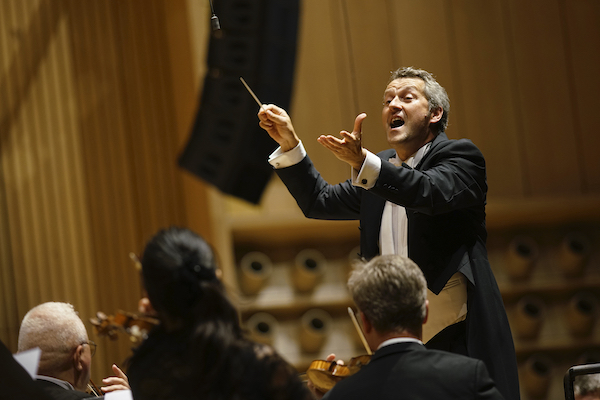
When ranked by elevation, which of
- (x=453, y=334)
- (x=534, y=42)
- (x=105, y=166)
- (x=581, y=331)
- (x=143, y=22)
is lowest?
(x=581, y=331)

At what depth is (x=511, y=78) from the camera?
4367 millimetres

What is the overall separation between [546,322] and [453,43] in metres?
1.82

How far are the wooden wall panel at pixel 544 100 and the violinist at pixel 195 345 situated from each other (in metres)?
3.46

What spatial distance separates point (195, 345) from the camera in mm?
1276

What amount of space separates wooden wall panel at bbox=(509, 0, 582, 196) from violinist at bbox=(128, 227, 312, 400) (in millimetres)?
3457

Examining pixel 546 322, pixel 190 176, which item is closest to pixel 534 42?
pixel 546 322

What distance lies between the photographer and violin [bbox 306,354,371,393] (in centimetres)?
201

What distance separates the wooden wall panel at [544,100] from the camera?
14.4ft

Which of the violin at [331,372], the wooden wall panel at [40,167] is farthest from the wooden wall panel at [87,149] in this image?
the violin at [331,372]

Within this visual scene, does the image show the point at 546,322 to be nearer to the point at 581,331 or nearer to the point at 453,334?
the point at 581,331

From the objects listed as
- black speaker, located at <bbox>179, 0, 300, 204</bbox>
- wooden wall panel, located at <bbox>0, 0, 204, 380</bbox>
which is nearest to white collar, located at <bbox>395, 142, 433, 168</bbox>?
black speaker, located at <bbox>179, 0, 300, 204</bbox>

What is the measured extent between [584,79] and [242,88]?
2.18m

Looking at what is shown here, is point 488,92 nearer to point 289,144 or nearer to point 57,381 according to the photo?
point 289,144

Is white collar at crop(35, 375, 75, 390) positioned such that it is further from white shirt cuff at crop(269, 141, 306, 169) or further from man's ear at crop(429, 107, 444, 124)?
man's ear at crop(429, 107, 444, 124)
